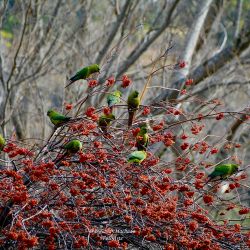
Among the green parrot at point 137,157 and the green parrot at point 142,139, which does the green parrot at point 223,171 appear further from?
the green parrot at point 137,157

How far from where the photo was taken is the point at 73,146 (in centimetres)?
327

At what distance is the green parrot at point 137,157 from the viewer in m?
3.29

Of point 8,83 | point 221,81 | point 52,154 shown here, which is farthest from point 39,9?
point 52,154

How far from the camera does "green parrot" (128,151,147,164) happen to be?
3.29m

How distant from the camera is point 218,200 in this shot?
3.69 metres

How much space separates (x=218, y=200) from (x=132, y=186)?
2.30 feet

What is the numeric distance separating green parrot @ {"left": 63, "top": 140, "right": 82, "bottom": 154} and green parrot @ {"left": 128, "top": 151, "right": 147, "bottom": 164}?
0.30m

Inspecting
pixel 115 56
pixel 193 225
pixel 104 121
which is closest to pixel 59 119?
pixel 104 121

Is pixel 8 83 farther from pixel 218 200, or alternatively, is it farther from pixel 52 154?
pixel 218 200

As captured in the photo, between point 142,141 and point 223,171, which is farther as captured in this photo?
point 223,171

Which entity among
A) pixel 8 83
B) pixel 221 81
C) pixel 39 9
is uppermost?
pixel 39 9

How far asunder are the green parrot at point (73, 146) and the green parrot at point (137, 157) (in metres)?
0.30

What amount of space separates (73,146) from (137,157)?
1.26 feet

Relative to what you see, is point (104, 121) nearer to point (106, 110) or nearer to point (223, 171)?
point (106, 110)
